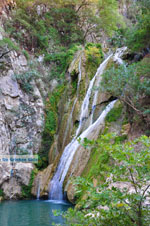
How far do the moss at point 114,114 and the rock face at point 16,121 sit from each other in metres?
6.02

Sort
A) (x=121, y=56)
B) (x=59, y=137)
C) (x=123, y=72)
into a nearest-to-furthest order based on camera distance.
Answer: (x=123, y=72) < (x=121, y=56) < (x=59, y=137)

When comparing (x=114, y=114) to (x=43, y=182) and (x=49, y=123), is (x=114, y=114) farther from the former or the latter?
(x=49, y=123)

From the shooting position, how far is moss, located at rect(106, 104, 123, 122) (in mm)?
10445

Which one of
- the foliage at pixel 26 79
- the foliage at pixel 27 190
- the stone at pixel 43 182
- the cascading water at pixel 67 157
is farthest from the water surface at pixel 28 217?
the foliage at pixel 26 79

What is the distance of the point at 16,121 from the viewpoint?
14.4 metres

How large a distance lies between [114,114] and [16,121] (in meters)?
6.97

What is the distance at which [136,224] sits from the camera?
2.41 metres

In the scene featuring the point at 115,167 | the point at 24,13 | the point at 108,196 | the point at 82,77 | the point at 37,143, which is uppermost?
the point at 24,13

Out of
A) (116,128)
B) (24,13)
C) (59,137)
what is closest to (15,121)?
(59,137)

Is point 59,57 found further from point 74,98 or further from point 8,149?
point 8,149

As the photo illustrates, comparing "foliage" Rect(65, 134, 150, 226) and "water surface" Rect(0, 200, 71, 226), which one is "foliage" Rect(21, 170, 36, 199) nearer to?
"water surface" Rect(0, 200, 71, 226)

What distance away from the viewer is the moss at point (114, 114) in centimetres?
1045

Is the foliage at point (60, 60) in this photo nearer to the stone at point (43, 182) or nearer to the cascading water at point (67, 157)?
the cascading water at point (67, 157)

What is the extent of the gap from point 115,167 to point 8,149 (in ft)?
39.5
